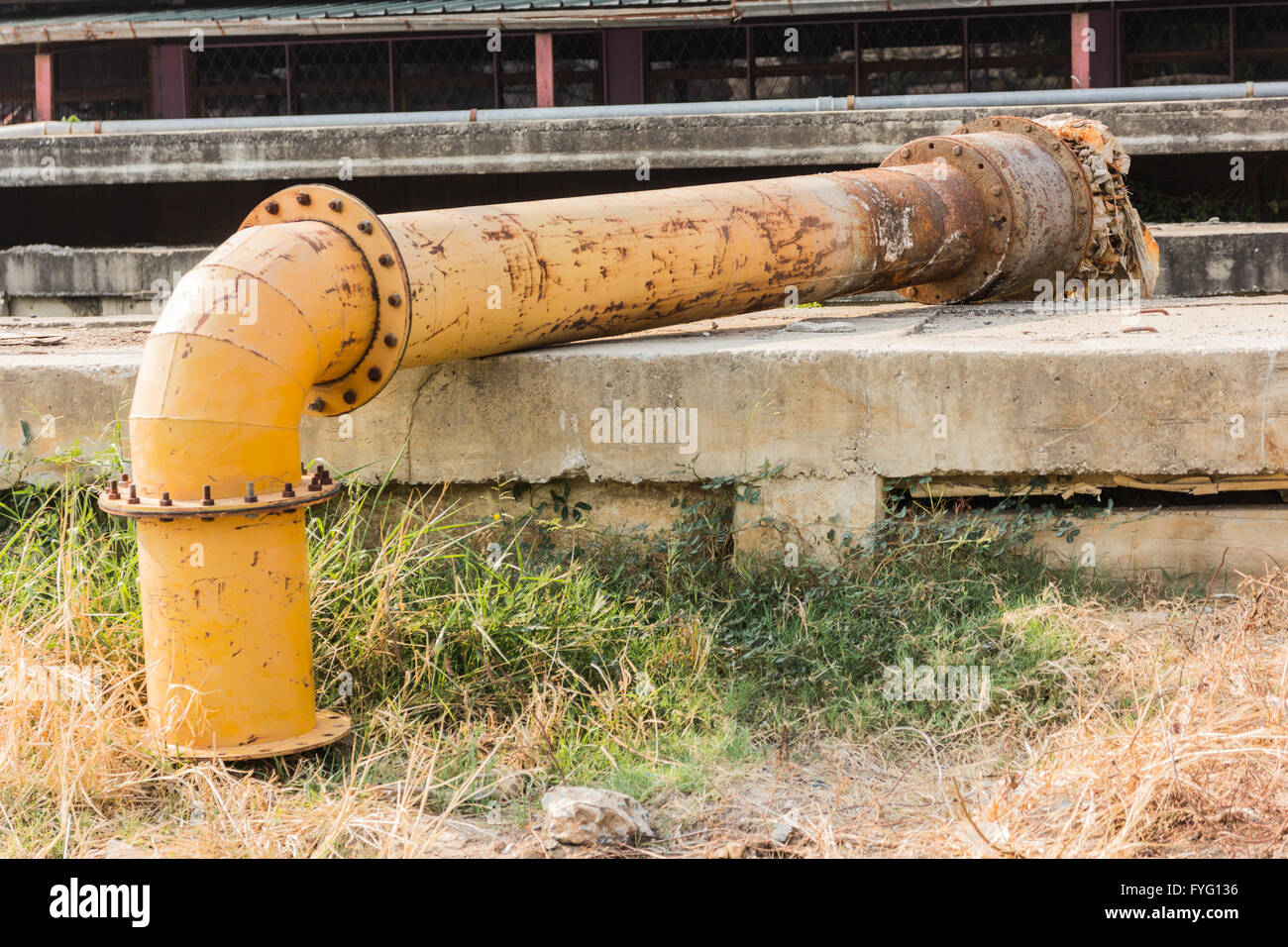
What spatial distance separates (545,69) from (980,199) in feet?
21.9

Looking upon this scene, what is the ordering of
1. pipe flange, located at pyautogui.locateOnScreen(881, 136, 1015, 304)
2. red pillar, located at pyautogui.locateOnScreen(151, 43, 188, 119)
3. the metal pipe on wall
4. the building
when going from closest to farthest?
pipe flange, located at pyautogui.locateOnScreen(881, 136, 1015, 304) < the metal pipe on wall < the building < red pillar, located at pyautogui.locateOnScreen(151, 43, 188, 119)

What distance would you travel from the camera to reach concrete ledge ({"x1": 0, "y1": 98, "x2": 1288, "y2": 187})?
8094 millimetres

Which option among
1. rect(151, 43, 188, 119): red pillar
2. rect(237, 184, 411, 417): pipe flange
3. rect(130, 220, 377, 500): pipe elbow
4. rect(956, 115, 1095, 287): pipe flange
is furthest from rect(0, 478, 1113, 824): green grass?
rect(151, 43, 188, 119): red pillar

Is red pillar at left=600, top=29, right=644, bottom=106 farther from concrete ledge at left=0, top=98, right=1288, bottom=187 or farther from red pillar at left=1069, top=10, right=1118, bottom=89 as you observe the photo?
concrete ledge at left=0, top=98, right=1288, bottom=187

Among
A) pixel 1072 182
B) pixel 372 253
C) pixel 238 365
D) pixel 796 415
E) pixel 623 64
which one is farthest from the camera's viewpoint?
pixel 623 64

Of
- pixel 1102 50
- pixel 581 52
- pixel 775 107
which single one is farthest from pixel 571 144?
pixel 1102 50

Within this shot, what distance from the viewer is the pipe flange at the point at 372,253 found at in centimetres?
350

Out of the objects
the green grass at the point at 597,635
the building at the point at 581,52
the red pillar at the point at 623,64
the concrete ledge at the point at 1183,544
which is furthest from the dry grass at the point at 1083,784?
the red pillar at the point at 623,64

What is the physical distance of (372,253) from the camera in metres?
3.51

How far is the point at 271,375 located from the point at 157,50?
36.3ft

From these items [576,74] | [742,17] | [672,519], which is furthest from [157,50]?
[672,519]

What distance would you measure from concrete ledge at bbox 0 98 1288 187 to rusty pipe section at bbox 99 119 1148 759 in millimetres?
3363

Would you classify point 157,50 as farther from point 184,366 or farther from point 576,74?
point 184,366

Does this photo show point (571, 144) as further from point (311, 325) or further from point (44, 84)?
point (44, 84)
